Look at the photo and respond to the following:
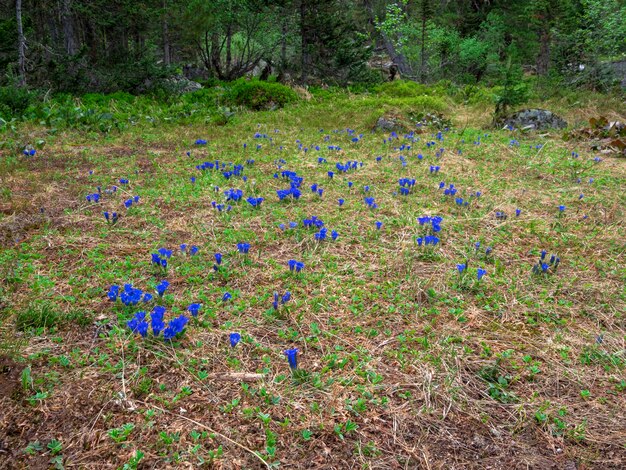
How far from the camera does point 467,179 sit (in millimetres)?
5285

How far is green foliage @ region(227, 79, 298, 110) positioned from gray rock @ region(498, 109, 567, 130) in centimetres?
527

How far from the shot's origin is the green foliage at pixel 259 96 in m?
10.5

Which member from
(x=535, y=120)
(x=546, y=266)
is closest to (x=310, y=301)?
(x=546, y=266)

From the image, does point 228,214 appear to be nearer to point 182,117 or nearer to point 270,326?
point 270,326

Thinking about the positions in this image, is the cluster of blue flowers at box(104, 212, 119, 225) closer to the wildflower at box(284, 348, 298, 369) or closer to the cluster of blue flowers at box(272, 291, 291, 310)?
the cluster of blue flowers at box(272, 291, 291, 310)

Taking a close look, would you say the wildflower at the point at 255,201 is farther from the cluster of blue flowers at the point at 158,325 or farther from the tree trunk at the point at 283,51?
the tree trunk at the point at 283,51

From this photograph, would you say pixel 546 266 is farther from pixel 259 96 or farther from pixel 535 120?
pixel 259 96

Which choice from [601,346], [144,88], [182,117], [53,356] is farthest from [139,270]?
[144,88]

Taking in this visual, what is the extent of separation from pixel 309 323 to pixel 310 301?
227mm

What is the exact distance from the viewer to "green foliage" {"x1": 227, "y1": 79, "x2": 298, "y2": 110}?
1055cm

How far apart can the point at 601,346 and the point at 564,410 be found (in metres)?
0.65

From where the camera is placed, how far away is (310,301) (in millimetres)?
2725

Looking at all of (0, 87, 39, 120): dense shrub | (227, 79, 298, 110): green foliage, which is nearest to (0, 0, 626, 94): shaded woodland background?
(0, 87, 39, 120): dense shrub

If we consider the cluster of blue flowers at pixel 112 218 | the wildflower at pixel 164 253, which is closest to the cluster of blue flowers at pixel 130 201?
the cluster of blue flowers at pixel 112 218
